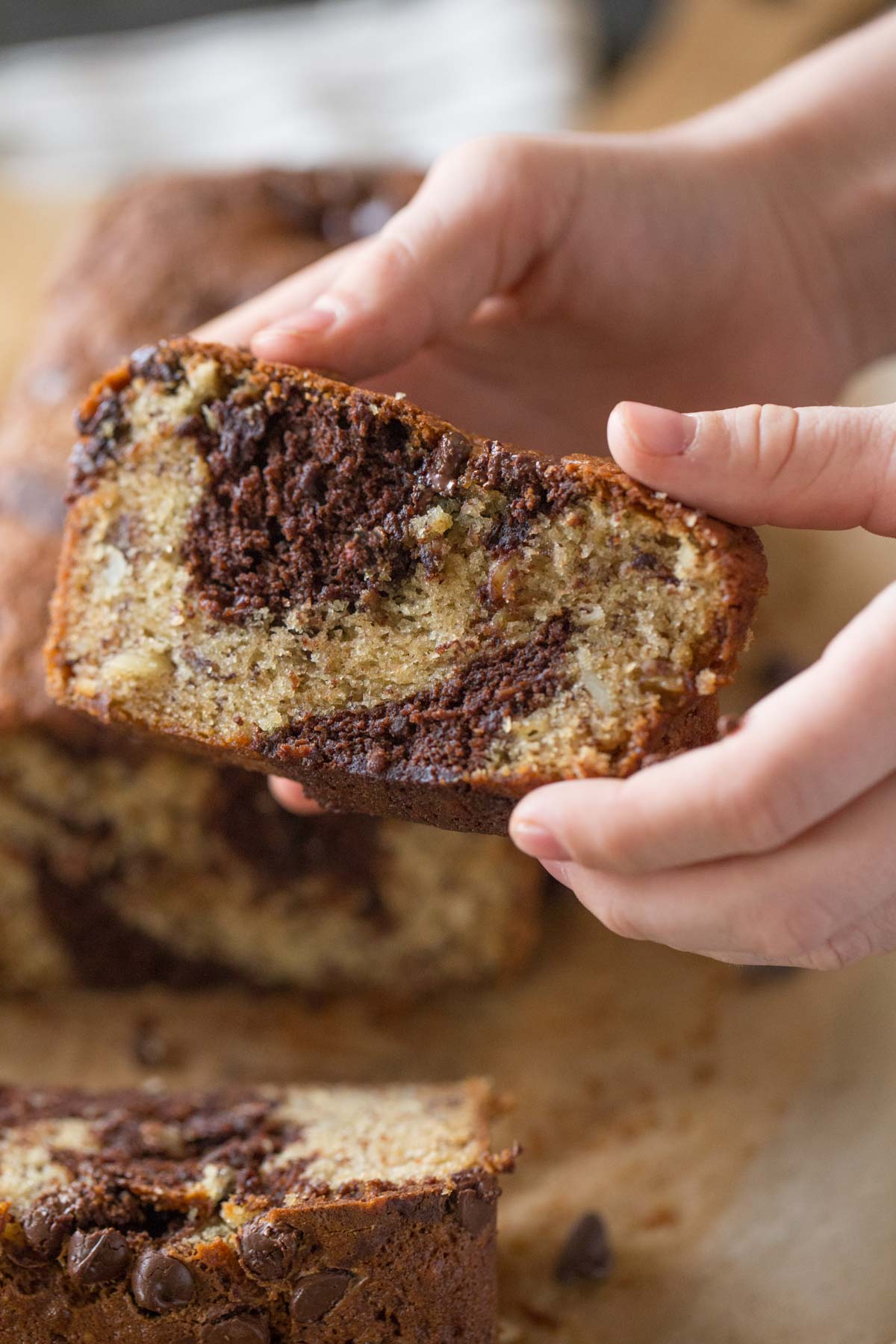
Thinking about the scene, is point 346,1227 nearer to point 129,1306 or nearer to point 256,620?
point 129,1306

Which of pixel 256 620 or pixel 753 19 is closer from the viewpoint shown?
pixel 256 620

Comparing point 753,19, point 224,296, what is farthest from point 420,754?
point 753,19

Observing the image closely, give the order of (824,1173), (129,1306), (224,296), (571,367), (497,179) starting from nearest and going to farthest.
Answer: (129,1306), (497,179), (824,1173), (571,367), (224,296)

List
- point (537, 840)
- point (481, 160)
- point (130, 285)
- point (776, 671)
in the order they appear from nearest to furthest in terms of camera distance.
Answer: point (537, 840), point (481, 160), point (130, 285), point (776, 671)

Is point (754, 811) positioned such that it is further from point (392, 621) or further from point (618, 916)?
point (392, 621)

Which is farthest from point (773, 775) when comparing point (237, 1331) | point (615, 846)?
point (237, 1331)

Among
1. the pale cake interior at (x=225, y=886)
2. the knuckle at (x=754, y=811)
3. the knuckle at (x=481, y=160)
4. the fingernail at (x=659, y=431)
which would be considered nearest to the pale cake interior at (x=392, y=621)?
the fingernail at (x=659, y=431)
